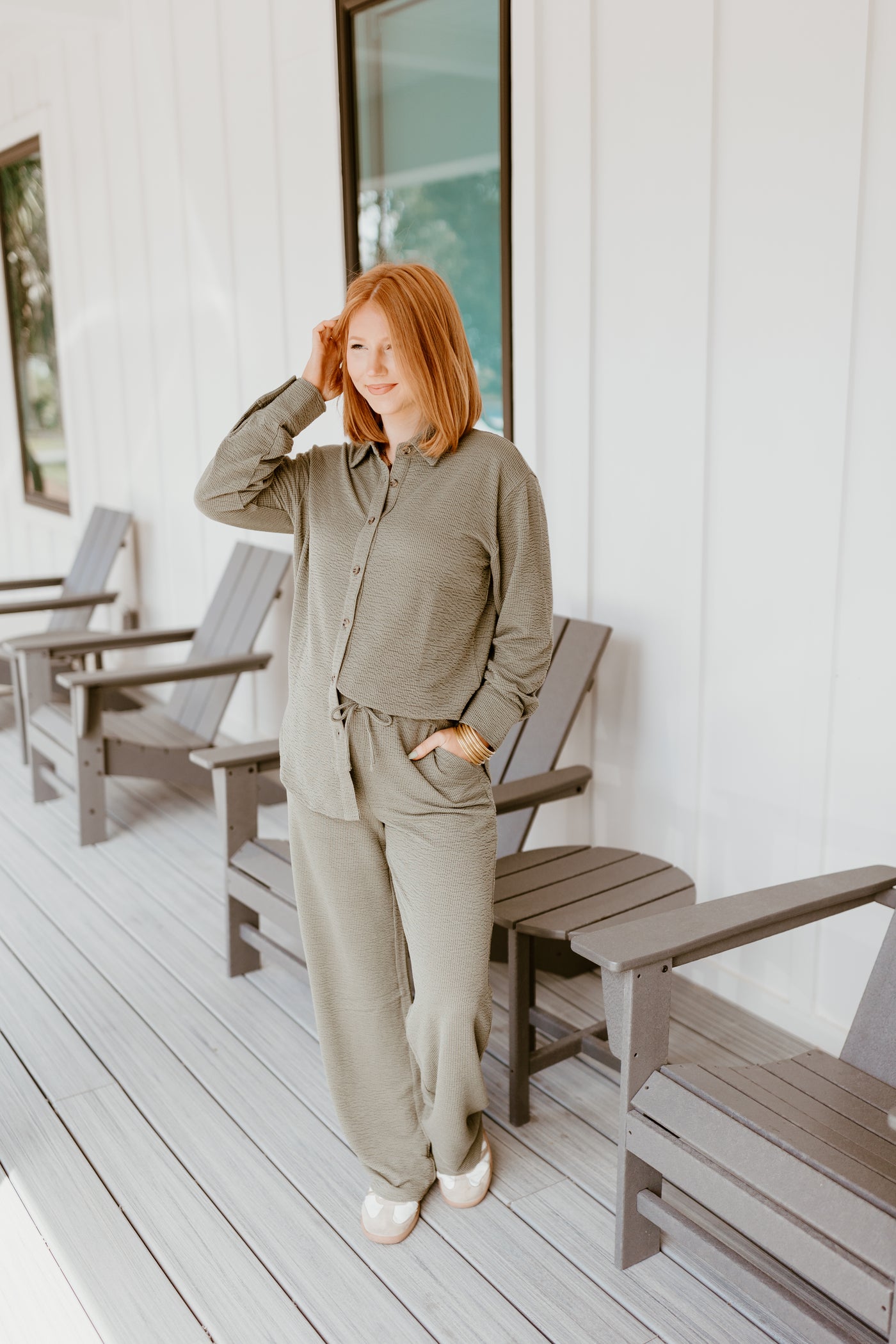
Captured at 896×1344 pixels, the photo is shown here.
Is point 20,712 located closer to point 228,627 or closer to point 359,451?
point 228,627

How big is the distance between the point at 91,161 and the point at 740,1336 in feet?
17.6

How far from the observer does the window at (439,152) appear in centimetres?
326

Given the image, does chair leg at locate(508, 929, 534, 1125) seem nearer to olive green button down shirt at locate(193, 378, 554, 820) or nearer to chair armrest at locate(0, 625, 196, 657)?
olive green button down shirt at locate(193, 378, 554, 820)

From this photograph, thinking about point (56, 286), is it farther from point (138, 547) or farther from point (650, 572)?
point (650, 572)

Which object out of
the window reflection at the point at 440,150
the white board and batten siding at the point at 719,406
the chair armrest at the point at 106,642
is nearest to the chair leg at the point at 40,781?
the chair armrest at the point at 106,642

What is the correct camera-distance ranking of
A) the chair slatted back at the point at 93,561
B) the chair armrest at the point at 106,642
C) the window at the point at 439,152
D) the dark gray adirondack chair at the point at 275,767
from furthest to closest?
the chair slatted back at the point at 93,561 < the chair armrest at the point at 106,642 < the window at the point at 439,152 < the dark gray adirondack chair at the point at 275,767

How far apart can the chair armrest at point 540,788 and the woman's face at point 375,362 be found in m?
1.06

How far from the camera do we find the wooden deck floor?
6.33ft

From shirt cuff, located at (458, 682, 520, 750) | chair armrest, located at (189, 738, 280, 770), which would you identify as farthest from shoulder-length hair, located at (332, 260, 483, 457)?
chair armrest, located at (189, 738, 280, 770)

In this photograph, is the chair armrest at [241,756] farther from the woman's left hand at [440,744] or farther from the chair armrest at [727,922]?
the chair armrest at [727,922]

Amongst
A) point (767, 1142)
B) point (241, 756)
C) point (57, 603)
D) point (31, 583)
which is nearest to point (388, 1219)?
point (767, 1142)

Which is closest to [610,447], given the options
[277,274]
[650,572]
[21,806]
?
[650,572]

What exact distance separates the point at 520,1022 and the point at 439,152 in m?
2.53

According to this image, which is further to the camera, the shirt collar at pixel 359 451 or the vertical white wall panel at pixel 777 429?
the vertical white wall panel at pixel 777 429
